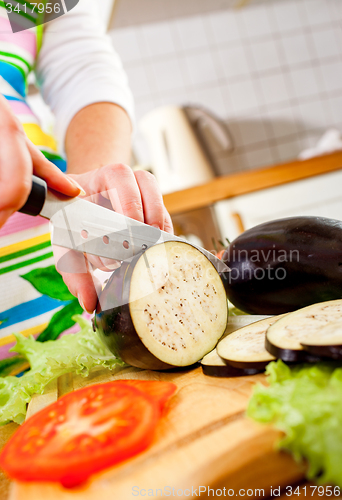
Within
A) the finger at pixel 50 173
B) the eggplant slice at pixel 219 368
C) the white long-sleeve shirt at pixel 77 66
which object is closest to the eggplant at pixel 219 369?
the eggplant slice at pixel 219 368

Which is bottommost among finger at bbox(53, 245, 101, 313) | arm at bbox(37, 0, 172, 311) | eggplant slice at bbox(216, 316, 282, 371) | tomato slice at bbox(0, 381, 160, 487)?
eggplant slice at bbox(216, 316, 282, 371)

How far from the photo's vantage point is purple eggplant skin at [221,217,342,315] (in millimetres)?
971

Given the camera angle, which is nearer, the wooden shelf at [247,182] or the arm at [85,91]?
the arm at [85,91]

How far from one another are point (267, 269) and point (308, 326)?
0.31m

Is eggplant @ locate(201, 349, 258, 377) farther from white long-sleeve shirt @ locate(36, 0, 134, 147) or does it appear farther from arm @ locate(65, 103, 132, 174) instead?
white long-sleeve shirt @ locate(36, 0, 134, 147)

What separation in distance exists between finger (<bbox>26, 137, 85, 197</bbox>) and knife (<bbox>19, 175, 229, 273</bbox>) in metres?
0.01

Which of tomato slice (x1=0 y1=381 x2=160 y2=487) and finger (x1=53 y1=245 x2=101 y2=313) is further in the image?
finger (x1=53 y1=245 x2=101 y2=313)

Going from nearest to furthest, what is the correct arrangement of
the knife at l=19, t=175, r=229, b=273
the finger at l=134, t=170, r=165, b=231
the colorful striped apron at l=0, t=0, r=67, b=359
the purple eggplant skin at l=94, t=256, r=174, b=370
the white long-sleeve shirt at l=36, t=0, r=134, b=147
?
the knife at l=19, t=175, r=229, b=273
the purple eggplant skin at l=94, t=256, r=174, b=370
the finger at l=134, t=170, r=165, b=231
the colorful striped apron at l=0, t=0, r=67, b=359
the white long-sleeve shirt at l=36, t=0, r=134, b=147

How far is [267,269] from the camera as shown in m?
1.03

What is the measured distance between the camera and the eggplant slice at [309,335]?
0.60 meters

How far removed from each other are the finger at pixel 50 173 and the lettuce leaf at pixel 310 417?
0.47 meters

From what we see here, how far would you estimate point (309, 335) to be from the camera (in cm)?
68

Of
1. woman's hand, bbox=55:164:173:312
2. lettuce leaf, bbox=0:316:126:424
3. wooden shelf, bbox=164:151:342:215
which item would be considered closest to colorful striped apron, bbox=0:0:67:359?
lettuce leaf, bbox=0:316:126:424

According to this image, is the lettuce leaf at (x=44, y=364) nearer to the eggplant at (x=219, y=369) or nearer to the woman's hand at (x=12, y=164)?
the eggplant at (x=219, y=369)
